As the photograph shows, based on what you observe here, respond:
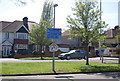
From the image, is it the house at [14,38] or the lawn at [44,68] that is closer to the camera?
the lawn at [44,68]

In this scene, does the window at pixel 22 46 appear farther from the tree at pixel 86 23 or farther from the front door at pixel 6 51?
the tree at pixel 86 23

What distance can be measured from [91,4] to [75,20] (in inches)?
91.9

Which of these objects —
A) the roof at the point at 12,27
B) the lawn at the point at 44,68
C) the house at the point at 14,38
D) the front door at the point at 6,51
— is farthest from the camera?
the roof at the point at 12,27

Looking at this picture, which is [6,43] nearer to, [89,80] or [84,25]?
[84,25]

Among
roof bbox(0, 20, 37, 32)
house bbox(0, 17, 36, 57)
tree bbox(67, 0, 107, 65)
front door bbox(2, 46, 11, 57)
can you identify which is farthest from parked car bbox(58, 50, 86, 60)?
roof bbox(0, 20, 37, 32)

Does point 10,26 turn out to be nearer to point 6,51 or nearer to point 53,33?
point 6,51

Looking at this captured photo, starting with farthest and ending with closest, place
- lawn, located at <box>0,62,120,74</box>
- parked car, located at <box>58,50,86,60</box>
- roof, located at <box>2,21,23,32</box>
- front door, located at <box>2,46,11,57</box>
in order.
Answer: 1. roof, located at <box>2,21,23,32</box>
2. front door, located at <box>2,46,11,57</box>
3. parked car, located at <box>58,50,86,60</box>
4. lawn, located at <box>0,62,120,74</box>

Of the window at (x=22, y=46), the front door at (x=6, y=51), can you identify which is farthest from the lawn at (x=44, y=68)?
the window at (x=22, y=46)

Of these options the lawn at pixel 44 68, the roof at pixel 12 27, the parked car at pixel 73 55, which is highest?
the roof at pixel 12 27

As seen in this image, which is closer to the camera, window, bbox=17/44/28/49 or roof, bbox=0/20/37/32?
window, bbox=17/44/28/49

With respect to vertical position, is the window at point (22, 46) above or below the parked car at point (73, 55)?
above

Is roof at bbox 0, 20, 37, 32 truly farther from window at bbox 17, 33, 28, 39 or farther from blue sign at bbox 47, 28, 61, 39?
blue sign at bbox 47, 28, 61, 39

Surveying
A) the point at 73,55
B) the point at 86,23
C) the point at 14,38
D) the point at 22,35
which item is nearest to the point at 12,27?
the point at 14,38

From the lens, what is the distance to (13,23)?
46.4 meters
